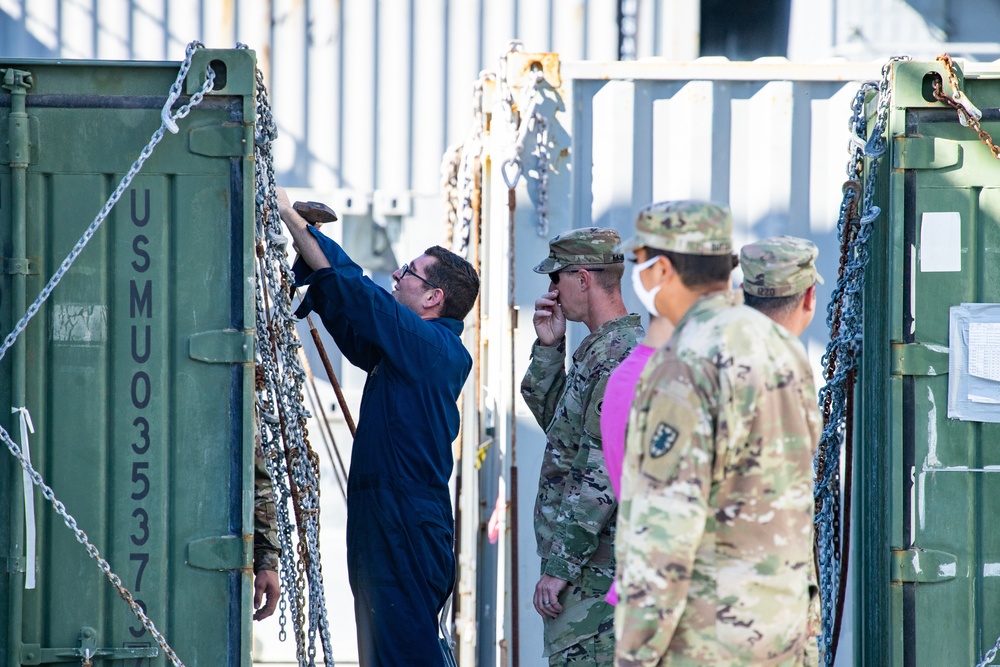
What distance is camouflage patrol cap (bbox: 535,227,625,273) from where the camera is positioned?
158 inches

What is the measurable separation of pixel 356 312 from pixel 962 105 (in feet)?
7.19

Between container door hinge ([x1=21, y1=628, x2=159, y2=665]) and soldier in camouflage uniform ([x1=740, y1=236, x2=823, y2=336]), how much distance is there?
2187 millimetres

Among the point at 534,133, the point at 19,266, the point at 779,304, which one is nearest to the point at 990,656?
the point at 779,304

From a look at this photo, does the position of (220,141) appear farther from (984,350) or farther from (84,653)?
(984,350)

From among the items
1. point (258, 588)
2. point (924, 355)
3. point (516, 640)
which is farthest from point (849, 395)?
point (258, 588)

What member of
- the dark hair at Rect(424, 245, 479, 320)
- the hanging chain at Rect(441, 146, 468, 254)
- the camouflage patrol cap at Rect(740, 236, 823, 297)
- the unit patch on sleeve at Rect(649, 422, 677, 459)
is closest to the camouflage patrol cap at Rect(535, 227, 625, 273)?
the dark hair at Rect(424, 245, 479, 320)

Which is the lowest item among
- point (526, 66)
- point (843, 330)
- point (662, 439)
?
point (662, 439)

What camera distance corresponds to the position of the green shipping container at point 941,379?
3.68 metres

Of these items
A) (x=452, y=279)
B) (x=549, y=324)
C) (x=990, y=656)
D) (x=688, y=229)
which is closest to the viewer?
(x=688, y=229)

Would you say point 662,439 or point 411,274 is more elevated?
point 411,274

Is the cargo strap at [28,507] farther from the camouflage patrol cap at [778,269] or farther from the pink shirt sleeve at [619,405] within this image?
the camouflage patrol cap at [778,269]

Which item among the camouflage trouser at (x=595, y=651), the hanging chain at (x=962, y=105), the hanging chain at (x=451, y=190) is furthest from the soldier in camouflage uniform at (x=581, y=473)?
the hanging chain at (x=451, y=190)

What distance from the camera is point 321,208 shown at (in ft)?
13.4

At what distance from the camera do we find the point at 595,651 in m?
3.66
